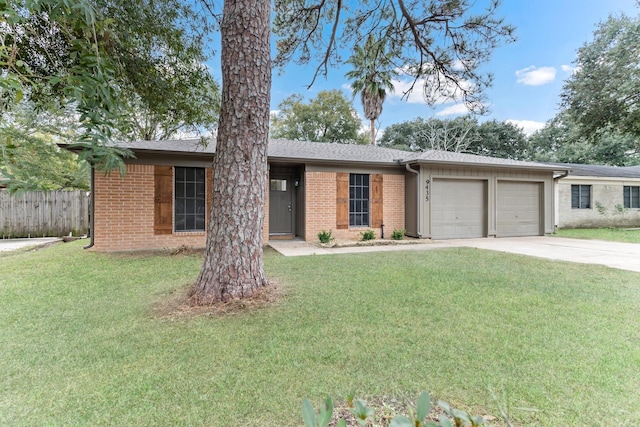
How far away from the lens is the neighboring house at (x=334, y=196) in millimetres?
7812

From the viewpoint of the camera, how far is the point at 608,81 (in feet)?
39.2

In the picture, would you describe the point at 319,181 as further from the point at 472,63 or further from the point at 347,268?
the point at 472,63

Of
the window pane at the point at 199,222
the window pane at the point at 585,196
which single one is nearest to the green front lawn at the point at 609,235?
the window pane at the point at 585,196

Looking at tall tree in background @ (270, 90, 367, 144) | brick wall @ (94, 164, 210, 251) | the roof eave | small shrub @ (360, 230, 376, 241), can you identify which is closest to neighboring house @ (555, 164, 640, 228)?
the roof eave

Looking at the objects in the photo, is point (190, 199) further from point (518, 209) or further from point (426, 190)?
point (518, 209)

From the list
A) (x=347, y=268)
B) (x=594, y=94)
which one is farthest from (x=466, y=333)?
(x=594, y=94)

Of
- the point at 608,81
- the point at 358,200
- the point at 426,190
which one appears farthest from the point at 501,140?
the point at 358,200

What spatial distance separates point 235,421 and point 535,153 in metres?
34.7

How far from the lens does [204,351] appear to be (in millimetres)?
2623

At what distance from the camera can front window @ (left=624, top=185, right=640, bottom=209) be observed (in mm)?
15031

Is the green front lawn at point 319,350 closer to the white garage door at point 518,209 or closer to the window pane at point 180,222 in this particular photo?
the window pane at point 180,222

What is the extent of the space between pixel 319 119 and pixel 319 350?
23.2 m

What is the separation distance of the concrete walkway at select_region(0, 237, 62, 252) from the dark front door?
21.8ft

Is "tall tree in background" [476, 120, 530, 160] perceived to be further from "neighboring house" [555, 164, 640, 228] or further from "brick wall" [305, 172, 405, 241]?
"brick wall" [305, 172, 405, 241]
